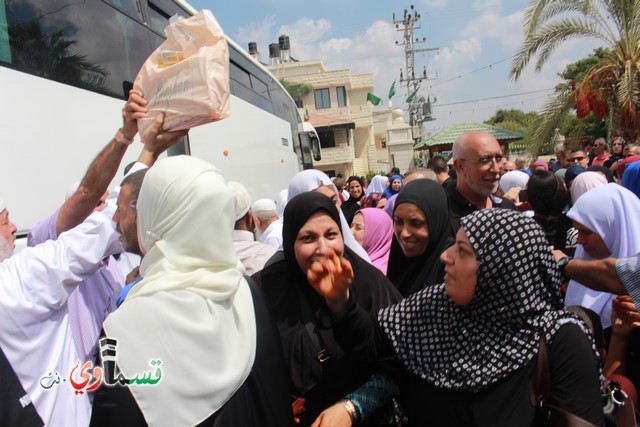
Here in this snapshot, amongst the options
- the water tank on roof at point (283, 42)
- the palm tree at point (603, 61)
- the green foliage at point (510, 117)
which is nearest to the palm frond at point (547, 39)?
the palm tree at point (603, 61)

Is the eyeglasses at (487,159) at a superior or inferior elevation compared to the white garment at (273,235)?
superior

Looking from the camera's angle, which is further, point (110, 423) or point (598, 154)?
point (598, 154)

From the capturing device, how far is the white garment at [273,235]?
13.6ft

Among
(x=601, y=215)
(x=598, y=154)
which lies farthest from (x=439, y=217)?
(x=598, y=154)

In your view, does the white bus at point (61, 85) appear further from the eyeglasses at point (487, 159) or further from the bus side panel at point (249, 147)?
the eyeglasses at point (487, 159)

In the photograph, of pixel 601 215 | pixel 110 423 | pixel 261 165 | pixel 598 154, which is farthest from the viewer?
pixel 598 154

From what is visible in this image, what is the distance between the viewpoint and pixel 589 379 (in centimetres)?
161

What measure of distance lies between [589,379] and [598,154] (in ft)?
30.9

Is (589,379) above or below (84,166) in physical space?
below

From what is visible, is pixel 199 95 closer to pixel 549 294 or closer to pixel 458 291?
pixel 458 291

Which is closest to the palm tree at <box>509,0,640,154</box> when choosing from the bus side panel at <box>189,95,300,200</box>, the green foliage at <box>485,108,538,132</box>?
the bus side panel at <box>189,95,300,200</box>

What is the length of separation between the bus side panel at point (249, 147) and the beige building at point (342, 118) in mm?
25129

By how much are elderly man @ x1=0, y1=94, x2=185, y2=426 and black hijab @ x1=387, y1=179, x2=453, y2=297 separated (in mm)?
1487

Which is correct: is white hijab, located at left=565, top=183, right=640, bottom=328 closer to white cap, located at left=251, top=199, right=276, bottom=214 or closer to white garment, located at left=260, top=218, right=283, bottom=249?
white garment, located at left=260, top=218, right=283, bottom=249
